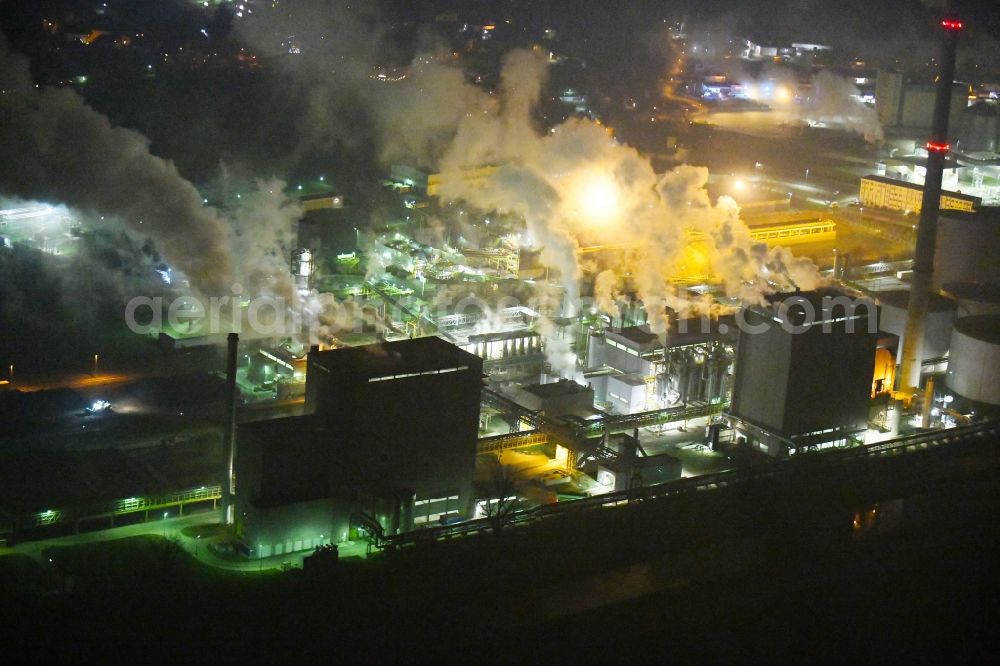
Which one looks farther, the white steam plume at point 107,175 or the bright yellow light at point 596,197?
the bright yellow light at point 596,197

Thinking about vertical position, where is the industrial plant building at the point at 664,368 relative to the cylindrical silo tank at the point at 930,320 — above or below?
below

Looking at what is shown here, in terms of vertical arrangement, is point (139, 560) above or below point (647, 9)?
below

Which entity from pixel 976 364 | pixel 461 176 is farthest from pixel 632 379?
pixel 461 176

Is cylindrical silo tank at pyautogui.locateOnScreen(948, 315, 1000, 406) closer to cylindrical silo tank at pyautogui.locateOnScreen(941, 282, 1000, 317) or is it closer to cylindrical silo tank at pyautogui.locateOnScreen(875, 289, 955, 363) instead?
cylindrical silo tank at pyautogui.locateOnScreen(875, 289, 955, 363)

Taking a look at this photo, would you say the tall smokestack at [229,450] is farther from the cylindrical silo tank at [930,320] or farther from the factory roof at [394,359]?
the cylindrical silo tank at [930,320]

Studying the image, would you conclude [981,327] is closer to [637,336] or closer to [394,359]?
[637,336]

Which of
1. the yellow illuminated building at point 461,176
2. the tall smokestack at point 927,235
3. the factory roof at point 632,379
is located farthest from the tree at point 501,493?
the yellow illuminated building at point 461,176

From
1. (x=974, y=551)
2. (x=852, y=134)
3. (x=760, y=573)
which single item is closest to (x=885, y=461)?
(x=974, y=551)

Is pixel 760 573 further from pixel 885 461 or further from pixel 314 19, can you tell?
pixel 314 19
